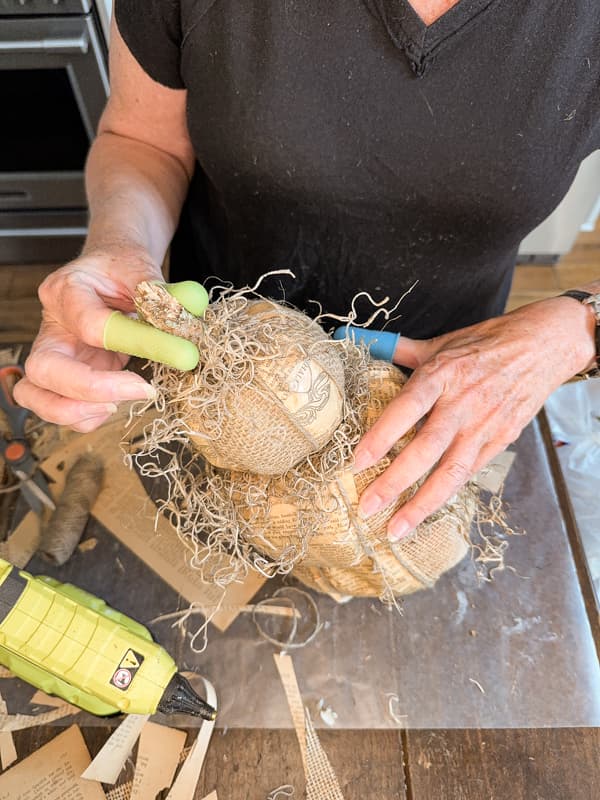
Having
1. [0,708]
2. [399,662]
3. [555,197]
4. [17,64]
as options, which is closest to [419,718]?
[399,662]

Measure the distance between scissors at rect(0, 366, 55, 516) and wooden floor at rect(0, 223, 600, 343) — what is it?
72 centimetres

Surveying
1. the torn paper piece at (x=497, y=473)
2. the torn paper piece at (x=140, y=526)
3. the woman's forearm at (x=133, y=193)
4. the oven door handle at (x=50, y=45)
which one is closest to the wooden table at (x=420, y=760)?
the torn paper piece at (x=140, y=526)

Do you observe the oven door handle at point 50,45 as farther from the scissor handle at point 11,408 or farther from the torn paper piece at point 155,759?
the torn paper piece at point 155,759

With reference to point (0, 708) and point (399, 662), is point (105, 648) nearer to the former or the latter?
point (0, 708)

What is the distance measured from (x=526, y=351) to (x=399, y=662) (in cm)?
35

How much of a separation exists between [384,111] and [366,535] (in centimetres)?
38

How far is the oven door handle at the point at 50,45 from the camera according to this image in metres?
1.05

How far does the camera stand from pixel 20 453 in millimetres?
777

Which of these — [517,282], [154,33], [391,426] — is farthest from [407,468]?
[517,282]

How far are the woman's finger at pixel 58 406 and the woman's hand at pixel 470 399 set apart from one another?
0.22 meters

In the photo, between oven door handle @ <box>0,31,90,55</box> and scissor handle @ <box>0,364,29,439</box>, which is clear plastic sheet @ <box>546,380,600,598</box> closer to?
scissor handle @ <box>0,364,29,439</box>

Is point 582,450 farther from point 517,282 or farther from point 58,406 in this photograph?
point 517,282

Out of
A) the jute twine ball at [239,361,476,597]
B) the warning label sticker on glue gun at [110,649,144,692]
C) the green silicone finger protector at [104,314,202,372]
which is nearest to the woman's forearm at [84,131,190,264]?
the green silicone finger protector at [104,314,202,372]

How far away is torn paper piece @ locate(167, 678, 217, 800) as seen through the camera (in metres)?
0.59
